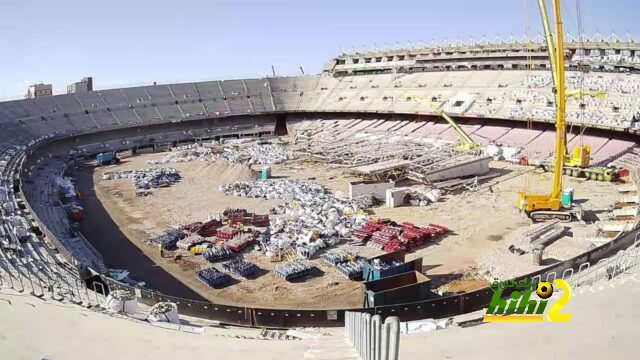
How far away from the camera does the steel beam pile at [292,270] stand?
1870cm

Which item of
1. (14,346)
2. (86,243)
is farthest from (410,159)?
(14,346)

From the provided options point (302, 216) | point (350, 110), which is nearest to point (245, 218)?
point (302, 216)

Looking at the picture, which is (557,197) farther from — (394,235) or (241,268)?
(241,268)

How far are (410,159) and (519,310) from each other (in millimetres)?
26151

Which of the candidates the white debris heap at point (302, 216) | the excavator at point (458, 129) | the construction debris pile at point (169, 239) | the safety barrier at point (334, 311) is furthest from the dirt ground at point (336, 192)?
the safety barrier at point (334, 311)

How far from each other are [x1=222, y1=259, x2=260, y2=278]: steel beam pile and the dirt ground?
35cm

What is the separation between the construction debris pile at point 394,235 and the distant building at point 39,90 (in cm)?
4535

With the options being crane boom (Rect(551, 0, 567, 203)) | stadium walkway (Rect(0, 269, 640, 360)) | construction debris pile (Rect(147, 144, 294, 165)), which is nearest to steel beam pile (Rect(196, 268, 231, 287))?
stadium walkway (Rect(0, 269, 640, 360))

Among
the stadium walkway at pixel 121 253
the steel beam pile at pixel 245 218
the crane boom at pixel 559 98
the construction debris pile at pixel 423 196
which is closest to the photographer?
the stadium walkway at pixel 121 253

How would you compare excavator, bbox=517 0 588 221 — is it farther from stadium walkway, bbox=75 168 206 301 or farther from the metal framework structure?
stadium walkway, bbox=75 168 206 301

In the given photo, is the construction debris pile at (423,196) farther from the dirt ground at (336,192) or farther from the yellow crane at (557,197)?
the yellow crane at (557,197)

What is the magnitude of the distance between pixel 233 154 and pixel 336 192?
57.1 ft

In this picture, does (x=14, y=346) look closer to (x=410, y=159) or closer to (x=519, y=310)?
(x=519, y=310)

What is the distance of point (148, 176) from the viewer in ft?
118
